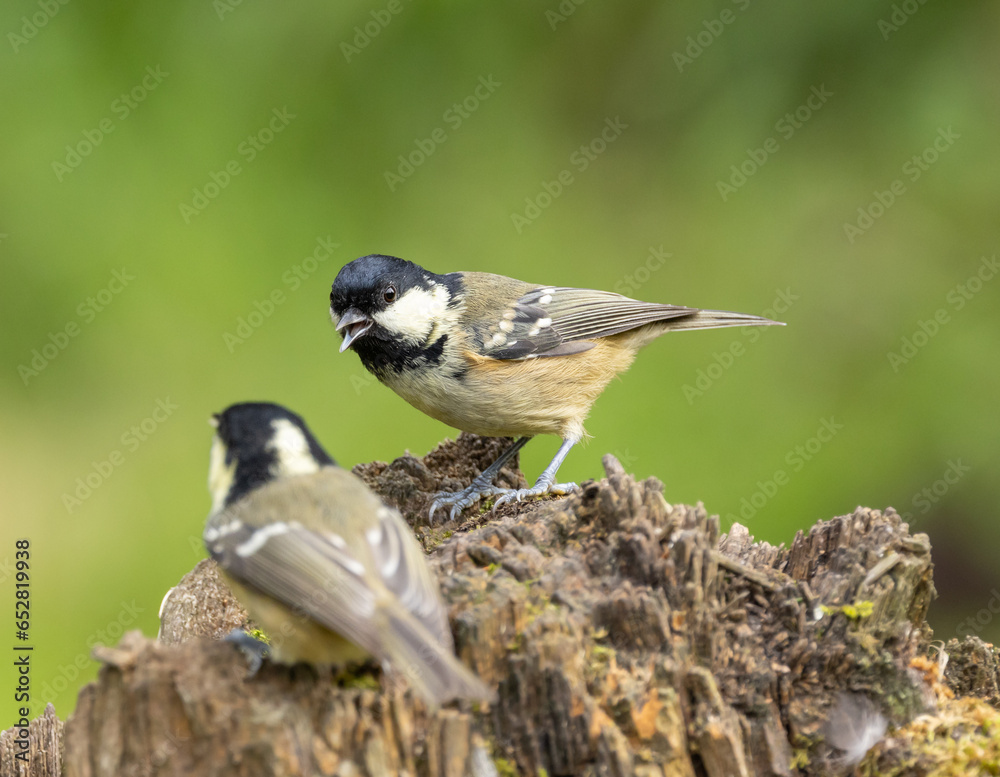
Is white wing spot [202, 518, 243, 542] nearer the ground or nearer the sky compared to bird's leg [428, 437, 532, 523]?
nearer the sky

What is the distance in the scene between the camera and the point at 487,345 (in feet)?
14.8

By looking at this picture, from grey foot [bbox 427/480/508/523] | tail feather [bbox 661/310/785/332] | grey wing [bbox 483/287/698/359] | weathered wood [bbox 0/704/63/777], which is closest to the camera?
weathered wood [bbox 0/704/63/777]

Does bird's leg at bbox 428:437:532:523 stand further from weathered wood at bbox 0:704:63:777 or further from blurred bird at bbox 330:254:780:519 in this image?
weathered wood at bbox 0:704:63:777

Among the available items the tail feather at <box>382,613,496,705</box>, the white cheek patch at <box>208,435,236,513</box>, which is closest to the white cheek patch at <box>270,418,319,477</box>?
the white cheek patch at <box>208,435,236,513</box>

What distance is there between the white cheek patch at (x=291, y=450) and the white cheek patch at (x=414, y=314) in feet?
6.08

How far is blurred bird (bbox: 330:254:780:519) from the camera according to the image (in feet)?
14.1

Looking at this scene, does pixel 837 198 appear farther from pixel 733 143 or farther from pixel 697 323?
pixel 697 323

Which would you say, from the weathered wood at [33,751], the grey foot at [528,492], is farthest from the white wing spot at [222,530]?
the grey foot at [528,492]

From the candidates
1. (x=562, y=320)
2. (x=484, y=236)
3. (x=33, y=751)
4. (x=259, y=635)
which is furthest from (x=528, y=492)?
(x=484, y=236)

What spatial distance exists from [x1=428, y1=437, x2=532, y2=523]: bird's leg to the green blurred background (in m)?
1.10

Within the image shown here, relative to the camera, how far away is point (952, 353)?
5367 millimetres

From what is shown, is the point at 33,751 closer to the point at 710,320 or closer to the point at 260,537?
the point at 260,537

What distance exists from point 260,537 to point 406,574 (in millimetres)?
393

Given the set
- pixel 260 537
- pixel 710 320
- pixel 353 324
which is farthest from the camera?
pixel 710 320
